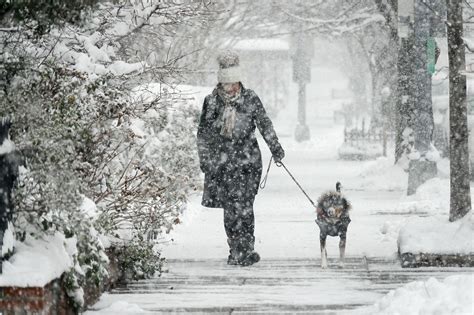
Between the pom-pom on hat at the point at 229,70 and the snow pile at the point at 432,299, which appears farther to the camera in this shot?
the pom-pom on hat at the point at 229,70

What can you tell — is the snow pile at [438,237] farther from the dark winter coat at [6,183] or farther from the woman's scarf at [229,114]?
the dark winter coat at [6,183]

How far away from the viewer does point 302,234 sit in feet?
42.5

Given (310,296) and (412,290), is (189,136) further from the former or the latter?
(412,290)

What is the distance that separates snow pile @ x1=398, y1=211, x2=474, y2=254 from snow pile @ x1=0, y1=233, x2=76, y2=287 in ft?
12.0

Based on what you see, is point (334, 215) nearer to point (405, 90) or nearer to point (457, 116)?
point (457, 116)

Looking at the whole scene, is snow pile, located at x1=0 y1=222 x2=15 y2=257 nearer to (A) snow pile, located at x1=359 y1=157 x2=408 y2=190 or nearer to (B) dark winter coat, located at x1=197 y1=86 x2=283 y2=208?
(B) dark winter coat, located at x1=197 y1=86 x2=283 y2=208

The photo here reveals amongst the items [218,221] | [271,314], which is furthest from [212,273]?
[218,221]

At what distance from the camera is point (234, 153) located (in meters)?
10.0

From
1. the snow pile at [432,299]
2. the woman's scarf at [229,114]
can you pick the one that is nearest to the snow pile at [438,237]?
the woman's scarf at [229,114]

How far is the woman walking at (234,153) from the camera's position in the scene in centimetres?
1000

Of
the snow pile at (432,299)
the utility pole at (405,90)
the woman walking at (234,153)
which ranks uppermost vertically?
the utility pole at (405,90)

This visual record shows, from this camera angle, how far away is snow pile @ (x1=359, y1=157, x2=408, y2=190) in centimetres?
2061

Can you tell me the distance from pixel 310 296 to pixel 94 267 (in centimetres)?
180

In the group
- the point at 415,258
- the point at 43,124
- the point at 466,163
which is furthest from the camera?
the point at 466,163
